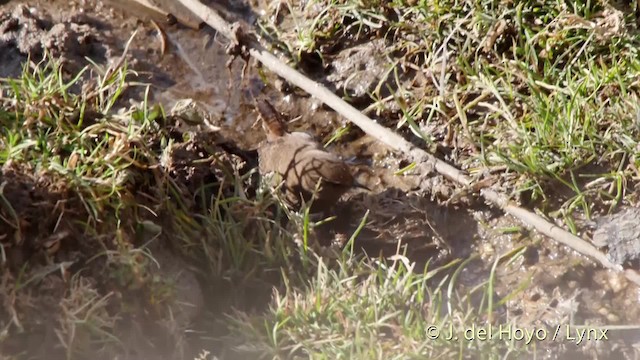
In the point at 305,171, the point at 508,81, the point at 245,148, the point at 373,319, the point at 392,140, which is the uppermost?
Answer: the point at 508,81

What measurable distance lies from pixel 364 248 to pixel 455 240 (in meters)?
0.39

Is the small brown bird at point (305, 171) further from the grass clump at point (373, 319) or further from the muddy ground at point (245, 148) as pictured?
the grass clump at point (373, 319)

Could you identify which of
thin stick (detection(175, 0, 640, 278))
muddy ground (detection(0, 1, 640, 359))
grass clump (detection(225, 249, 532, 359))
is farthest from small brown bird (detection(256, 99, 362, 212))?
grass clump (detection(225, 249, 532, 359))

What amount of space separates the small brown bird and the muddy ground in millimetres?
97

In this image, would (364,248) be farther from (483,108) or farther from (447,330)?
(483,108)

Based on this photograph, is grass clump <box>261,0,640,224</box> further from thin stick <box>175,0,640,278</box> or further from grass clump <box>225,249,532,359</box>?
grass clump <box>225,249,532,359</box>

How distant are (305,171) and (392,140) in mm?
451

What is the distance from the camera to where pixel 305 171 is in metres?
3.75

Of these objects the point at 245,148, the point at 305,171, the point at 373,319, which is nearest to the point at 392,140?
the point at 305,171

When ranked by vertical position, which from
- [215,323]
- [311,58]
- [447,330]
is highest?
[311,58]

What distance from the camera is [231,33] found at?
4395 millimetres

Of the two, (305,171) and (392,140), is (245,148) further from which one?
(392,140)

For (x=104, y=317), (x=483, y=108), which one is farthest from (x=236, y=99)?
(x=104, y=317)

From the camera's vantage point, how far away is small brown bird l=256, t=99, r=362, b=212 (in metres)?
3.75
